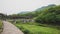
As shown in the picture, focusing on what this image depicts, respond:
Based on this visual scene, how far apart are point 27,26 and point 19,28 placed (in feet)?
0.43

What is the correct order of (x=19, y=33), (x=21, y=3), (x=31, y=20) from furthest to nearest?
(x=21, y=3), (x=31, y=20), (x=19, y=33)

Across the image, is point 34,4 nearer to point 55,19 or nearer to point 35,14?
point 35,14

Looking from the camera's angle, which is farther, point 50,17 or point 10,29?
point 50,17

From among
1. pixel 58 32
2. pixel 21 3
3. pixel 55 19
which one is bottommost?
pixel 58 32

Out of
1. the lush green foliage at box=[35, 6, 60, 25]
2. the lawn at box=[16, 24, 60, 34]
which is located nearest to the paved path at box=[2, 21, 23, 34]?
the lawn at box=[16, 24, 60, 34]

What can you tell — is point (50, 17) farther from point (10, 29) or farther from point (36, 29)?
point (10, 29)

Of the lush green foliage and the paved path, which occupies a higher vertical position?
the lush green foliage

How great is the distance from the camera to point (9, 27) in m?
2.32

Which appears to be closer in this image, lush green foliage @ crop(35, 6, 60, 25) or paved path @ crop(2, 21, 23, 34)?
paved path @ crop(2, 21, 23, 34)

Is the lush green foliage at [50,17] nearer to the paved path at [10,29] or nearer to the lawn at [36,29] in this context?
the lawn at [36,29]

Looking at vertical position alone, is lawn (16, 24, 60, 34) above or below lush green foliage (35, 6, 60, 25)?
below

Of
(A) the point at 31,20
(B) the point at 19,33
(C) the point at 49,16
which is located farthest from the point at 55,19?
(B) the point at 19,33

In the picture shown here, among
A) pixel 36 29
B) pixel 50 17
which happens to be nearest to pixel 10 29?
pixel 36 29

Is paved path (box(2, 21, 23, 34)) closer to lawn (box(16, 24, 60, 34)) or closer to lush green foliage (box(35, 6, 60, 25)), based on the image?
lawn (box(16, 24, 60, 34))
